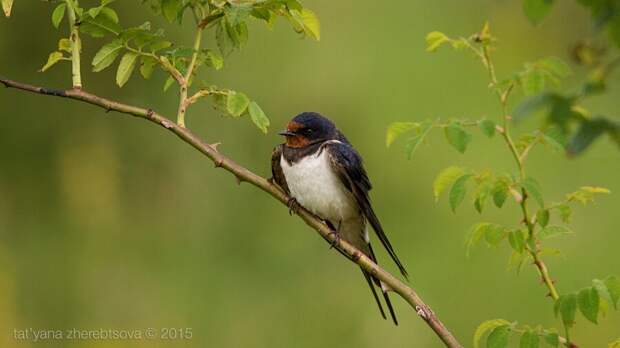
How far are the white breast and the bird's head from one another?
56 millimetres

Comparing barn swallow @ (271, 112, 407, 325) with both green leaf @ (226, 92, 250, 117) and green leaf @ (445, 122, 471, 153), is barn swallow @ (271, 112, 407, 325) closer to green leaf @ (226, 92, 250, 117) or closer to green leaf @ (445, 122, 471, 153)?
green leaf @ (226, 92, 250, 117)

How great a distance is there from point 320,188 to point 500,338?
1287mm

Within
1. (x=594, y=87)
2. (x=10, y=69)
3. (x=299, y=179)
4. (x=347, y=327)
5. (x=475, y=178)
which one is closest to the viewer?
(x=594, y=87)

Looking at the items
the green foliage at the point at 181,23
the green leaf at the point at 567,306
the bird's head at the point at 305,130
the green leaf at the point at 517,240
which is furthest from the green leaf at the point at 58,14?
the bird's head at the point at 305,130

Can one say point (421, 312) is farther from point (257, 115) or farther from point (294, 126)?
point (294, 126)

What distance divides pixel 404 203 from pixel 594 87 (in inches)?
192

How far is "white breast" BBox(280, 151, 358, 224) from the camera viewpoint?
2.77m

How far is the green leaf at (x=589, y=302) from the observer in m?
1.51

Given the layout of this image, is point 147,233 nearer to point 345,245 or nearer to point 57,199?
point 57,199

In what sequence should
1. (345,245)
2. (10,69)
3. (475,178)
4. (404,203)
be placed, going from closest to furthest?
(475,178) < (345,245) < (10,69) < (404,203)

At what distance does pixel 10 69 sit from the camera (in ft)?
16.7

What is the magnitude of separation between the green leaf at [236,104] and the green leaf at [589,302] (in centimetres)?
65

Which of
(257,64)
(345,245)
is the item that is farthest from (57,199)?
(345,245)

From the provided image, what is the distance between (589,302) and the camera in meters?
1.52
